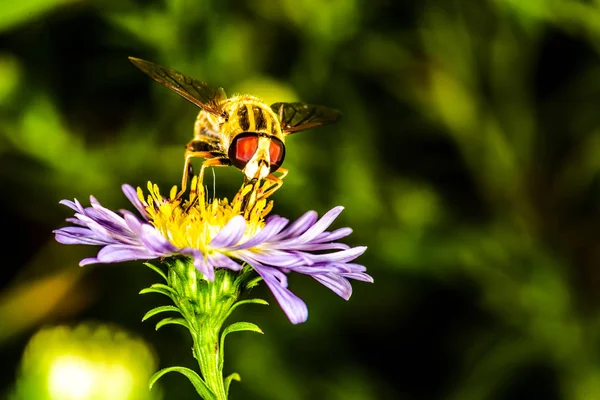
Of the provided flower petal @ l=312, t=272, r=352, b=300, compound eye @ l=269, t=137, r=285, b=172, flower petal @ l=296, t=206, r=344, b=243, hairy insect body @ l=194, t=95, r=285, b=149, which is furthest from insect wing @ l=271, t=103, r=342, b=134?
flower petal @ l=312, t=272, r=352, b=300

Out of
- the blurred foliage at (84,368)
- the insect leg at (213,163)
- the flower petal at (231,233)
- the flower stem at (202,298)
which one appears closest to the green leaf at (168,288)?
the flower stem at (202,298)

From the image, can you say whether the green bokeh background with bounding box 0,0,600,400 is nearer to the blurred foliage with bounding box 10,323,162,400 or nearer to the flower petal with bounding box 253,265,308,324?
the blurred foliage with bounding box 10,323,162,400

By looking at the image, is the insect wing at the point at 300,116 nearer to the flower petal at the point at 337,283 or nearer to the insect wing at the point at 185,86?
the insect wing at the point at 185,86

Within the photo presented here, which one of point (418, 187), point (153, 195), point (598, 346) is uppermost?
point (418, 187)

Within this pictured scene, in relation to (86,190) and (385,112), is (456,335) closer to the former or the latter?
(385,112)

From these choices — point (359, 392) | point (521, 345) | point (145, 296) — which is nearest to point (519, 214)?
point (521, 345)

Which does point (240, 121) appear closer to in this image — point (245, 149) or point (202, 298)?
point (245, 149)

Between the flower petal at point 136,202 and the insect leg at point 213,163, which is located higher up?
the insect leg at point 213,163
